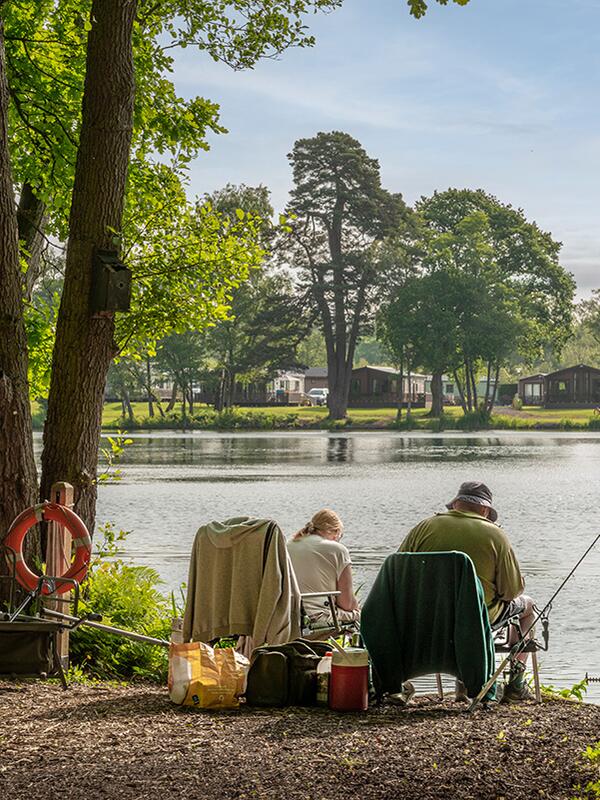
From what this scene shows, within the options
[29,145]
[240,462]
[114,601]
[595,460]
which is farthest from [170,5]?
[595,460]

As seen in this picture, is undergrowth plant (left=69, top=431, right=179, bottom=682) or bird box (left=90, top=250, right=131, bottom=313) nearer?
undergrowth plant (left=69, top=431, right=179, bottom=682)

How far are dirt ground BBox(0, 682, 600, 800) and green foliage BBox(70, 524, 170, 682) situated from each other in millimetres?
1388

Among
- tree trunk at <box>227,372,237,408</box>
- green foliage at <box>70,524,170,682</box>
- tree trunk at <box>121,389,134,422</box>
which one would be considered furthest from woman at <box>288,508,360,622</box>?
tree trunk at <box>227,372,237,408</box>

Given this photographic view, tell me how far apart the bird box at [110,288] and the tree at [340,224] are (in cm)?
6255

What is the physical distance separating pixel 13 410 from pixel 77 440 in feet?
2.09

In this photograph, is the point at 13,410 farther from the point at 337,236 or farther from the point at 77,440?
the point at 337,236

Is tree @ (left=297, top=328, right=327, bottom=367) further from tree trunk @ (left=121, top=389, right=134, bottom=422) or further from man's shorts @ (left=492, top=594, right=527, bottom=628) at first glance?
man's shorts @ (left=492, top=594, right=527, bottom=628)

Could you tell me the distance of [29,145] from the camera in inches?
408

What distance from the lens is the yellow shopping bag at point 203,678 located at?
604cm

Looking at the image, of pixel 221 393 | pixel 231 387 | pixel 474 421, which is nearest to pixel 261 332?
pixel 231 387

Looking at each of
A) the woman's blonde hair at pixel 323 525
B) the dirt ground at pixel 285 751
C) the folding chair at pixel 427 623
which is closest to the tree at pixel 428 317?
the woman's blonde hair at pixel 323 525

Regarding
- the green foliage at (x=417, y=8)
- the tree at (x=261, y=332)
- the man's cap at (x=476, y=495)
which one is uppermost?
the tree at (x=261, y=332)

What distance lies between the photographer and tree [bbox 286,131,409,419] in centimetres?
7131

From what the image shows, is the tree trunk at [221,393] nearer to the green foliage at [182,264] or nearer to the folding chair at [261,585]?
the green foliage at [182,264]
